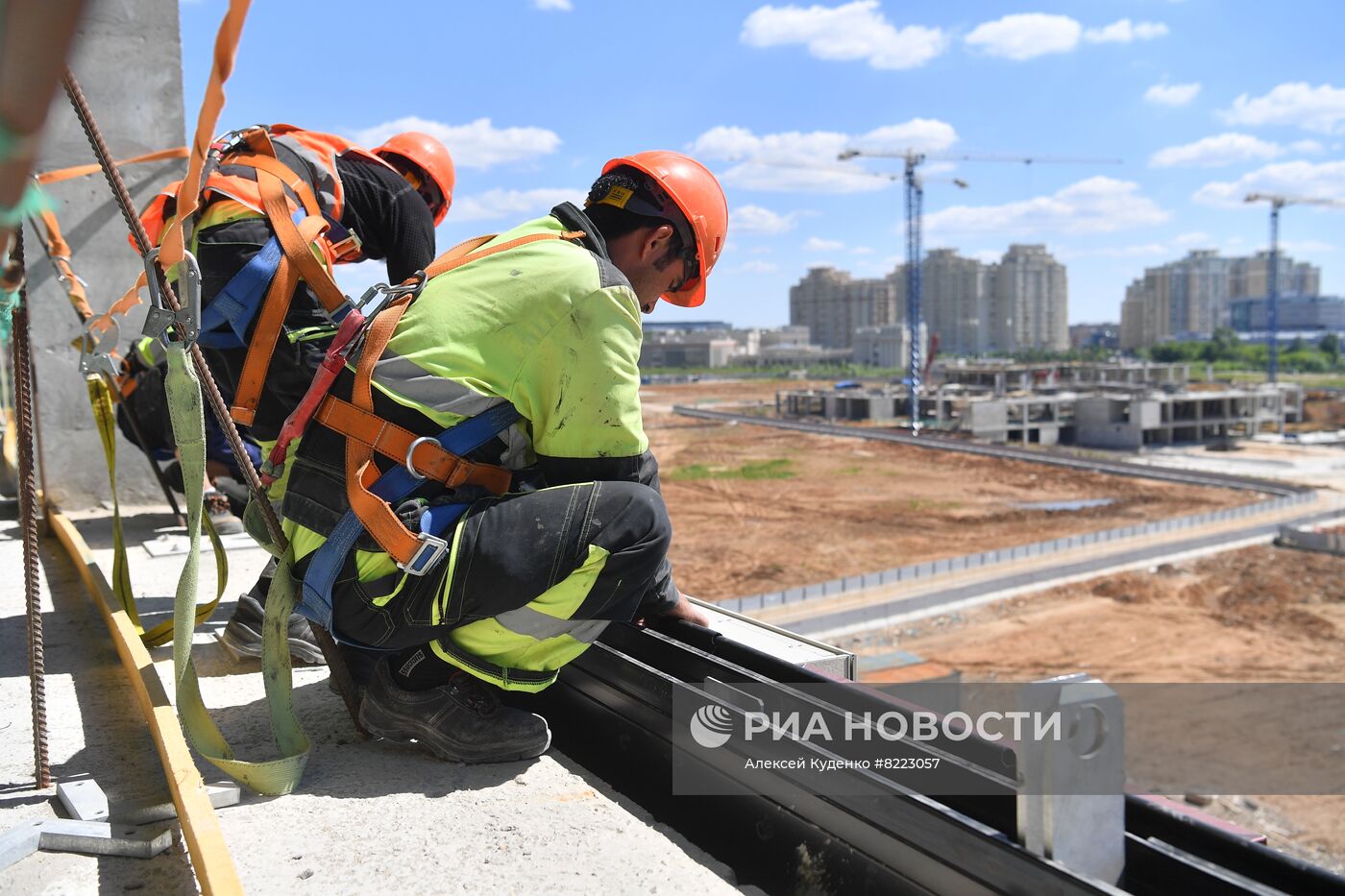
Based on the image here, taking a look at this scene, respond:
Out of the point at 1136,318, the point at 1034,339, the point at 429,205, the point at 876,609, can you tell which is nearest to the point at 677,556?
the point at 876,609

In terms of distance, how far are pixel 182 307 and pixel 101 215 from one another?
4.38m

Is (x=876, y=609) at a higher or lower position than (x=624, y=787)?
Answer: lower

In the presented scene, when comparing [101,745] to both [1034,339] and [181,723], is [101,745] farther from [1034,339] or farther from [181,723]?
[1034,339]

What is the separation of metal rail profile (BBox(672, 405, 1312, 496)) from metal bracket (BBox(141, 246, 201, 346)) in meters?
32.7

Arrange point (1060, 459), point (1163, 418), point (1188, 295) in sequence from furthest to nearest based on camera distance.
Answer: point (1188, 295) → point (1163, 418) → point (1060, 459)

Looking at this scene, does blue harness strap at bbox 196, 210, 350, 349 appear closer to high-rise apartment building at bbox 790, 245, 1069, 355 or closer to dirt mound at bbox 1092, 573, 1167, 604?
dirt mound at bbox 1092, 573, 1167, 604

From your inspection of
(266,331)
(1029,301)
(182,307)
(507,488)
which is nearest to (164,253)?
(182,307)

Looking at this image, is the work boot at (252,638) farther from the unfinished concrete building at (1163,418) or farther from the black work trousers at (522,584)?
the unfinished concrete building at (1163,418)

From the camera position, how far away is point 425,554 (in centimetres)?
218

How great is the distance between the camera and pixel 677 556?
77.5 ft

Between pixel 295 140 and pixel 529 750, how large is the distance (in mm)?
2248

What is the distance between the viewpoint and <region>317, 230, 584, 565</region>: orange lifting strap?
7.19ft

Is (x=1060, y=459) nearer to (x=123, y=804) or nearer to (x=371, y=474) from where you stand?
(x=371, y=474)

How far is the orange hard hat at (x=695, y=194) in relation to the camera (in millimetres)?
2691
